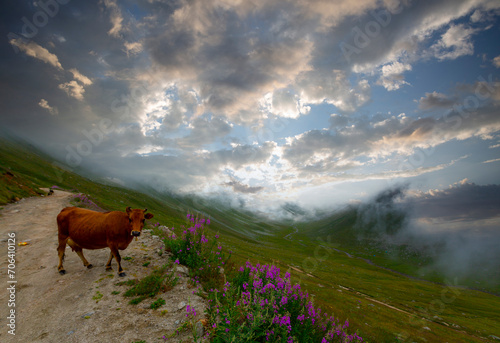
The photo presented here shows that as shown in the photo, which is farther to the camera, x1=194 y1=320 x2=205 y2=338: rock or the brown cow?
the brown cow

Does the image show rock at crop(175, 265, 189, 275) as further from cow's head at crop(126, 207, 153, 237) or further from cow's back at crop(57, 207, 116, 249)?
cow's back at crop(57, 207, 116, 249)

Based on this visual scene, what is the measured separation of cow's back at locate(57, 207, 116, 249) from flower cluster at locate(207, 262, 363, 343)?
5575 mm

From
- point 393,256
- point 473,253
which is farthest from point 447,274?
point 473,253

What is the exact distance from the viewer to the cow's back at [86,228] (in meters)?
8.60

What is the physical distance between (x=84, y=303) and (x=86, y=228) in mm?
3077

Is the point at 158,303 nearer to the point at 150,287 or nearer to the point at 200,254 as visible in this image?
the point at 150,287

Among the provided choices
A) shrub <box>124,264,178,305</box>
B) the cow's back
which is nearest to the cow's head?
the cow's back

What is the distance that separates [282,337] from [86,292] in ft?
24.6

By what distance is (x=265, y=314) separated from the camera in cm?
532

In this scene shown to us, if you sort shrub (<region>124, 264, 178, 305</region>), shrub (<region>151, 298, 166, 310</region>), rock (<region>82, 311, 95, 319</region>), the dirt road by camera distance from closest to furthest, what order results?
the dirt road < rock (<region>82, 311, 95, 319</region>) < shrub (<region>151, 298, 166, 310</region>) < shrub (<region>124, 264, 178, 305</region>)

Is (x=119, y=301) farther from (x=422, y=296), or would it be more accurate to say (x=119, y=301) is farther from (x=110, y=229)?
(x=422, y=296)

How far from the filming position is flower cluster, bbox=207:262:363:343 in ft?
16.0

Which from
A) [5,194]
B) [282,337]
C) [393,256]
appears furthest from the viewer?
[393,256]

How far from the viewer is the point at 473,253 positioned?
192625 millimetres
